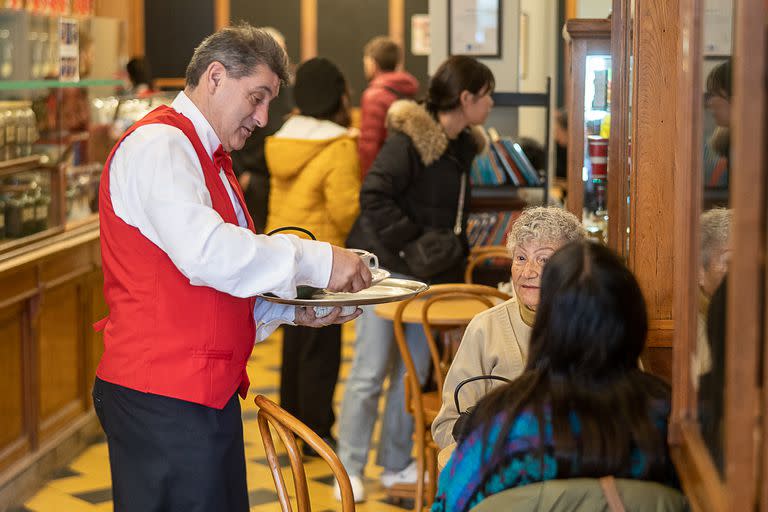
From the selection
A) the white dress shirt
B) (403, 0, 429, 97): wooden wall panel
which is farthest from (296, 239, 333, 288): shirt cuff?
(403, 0, 429, 97): wooden wall panel

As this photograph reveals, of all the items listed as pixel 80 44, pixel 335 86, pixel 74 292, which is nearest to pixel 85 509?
pixel 74 292

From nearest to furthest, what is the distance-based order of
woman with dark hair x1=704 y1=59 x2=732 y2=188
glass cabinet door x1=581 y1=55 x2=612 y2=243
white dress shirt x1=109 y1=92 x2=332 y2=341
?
woman with dark hair x1=704 y1=59 x2=732 y2=188
white dress shirt x1=109 y1=92 x2=332 y2=341
glass cabinet door x1=581 y1=55 x2=612 y2=243

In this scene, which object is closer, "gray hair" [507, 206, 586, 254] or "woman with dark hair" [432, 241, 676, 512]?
"woman with dark hair" [432, 241, 676, 512]

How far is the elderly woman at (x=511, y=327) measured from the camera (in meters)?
2.78

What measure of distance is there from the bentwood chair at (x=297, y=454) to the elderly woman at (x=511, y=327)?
68 cm

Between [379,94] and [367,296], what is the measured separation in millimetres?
4145

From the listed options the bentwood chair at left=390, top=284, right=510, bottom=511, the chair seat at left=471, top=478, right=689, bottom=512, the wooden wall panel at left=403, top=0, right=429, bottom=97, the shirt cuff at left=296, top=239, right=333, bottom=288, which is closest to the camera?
the chair seat at left=471, top=478, right=689, bottom=512

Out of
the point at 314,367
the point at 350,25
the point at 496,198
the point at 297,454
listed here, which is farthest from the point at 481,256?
the point at 350,25

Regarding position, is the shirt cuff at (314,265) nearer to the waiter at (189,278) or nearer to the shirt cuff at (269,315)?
the waiter at (189,278)

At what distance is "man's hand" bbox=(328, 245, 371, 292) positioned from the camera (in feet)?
7.97

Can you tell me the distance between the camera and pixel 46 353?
478cm

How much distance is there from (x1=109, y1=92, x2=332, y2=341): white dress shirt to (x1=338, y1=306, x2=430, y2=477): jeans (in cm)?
218

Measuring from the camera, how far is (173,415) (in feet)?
8.11

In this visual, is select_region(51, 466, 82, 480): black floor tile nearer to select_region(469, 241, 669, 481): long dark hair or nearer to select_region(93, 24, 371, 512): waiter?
select_region(93, 24, 371, 512): waiter
